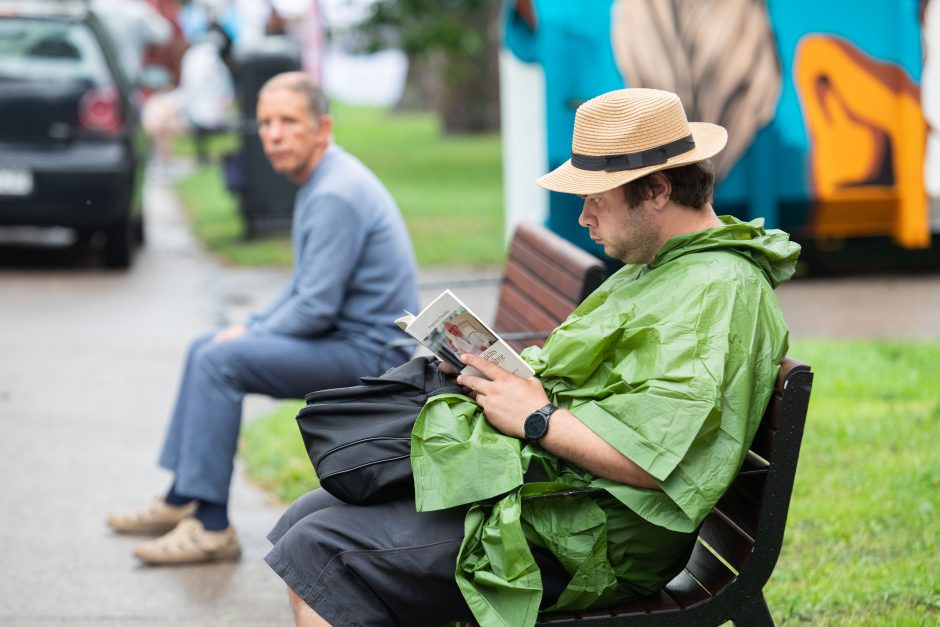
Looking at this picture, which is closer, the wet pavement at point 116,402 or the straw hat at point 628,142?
the straw hat at point 628,142

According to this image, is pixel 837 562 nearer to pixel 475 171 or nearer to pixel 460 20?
pixel 475 171

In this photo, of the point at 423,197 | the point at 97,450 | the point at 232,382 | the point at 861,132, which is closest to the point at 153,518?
the point at 232,382

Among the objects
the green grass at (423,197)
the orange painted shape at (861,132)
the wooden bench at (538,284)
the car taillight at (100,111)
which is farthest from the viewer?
the green grass at (423,197)

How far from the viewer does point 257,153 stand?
1245 centimetres

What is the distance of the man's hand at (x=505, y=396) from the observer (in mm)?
2977

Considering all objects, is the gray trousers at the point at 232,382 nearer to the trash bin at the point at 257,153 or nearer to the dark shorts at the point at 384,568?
the dark shorts at the point at 384,568

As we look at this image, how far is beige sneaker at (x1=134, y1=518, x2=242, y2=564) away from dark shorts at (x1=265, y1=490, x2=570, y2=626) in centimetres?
183

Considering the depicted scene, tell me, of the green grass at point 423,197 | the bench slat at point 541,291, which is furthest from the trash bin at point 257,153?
the bench slat at point 541,291

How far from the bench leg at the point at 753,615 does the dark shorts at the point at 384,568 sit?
15.6 inches

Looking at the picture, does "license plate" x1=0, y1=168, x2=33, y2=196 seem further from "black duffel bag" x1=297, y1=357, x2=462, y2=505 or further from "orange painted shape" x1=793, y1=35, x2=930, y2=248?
"black duffel bag" x1=297, y1=357, x2=462, y2=505

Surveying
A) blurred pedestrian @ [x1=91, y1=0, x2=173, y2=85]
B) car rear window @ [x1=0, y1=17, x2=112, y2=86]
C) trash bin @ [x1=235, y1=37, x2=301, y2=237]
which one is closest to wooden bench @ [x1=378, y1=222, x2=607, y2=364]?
car rear window @ [x1=0, y1=17, x2=112, y2=86]

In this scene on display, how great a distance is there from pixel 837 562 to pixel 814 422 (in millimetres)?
1624

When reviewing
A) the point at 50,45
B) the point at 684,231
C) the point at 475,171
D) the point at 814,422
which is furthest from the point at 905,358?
the point at 475,171

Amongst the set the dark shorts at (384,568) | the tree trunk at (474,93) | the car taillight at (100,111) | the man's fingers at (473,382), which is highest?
the man's fingers at (473,382)
